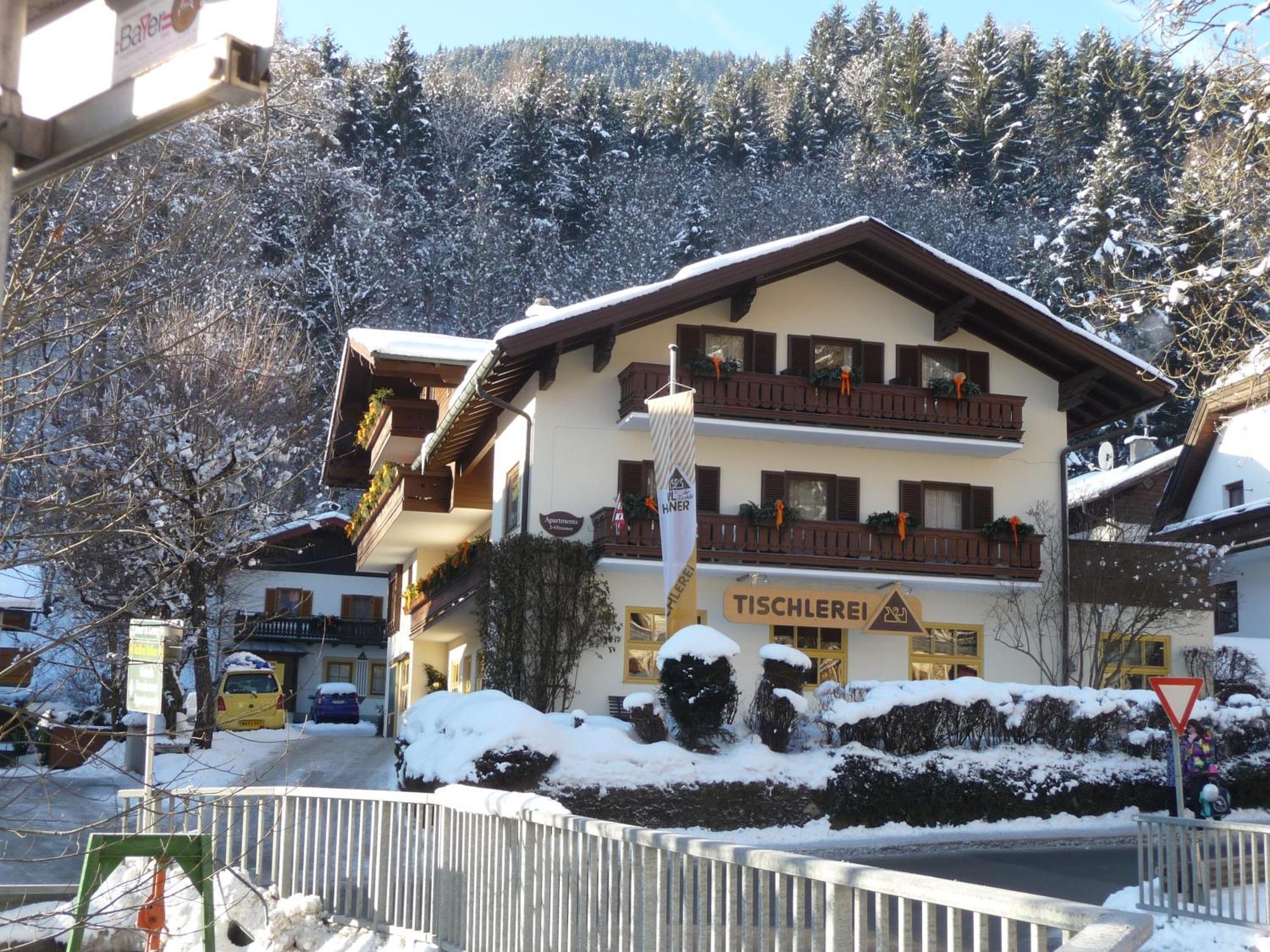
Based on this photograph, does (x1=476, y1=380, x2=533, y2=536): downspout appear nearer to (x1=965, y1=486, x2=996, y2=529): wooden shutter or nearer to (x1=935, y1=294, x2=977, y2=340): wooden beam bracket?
(x1=935, y1=294, x2=977, y2=340): wooden beam bracket

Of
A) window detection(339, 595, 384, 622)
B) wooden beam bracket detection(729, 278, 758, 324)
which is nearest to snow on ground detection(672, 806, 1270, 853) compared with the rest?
wooden beam bracket detection(729, 278, 758, 324)

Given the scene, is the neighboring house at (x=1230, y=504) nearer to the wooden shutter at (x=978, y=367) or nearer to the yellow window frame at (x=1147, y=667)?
the yellow window frame at (x=1147, y=667)

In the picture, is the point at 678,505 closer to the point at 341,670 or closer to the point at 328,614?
the point at 328,614

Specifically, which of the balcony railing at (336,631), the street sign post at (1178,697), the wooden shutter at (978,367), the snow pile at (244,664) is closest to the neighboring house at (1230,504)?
the wooden shutter at (978,367)

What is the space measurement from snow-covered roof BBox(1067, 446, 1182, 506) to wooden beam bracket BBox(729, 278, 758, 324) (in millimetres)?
15495

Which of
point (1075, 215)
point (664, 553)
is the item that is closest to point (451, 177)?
point (1075, 215)

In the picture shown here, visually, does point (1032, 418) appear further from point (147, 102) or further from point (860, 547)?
point (147, 102)

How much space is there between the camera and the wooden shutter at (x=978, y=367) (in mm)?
28844

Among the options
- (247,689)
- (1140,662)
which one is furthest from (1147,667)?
(247,689)

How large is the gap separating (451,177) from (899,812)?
190 feet

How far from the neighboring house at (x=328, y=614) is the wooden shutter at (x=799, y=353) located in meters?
27.3

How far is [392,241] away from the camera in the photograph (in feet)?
213

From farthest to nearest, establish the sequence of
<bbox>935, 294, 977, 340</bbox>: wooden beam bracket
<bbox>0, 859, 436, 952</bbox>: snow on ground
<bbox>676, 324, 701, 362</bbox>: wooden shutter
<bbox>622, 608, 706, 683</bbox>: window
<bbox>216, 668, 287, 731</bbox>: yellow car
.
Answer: <bbox>216, 668, 287, 731</bbox>: yellow car
<bbox>935, 294, 977, 340</bbox>: wooden beam bracket
<bbox>676, 324, 701, 362</bbox>: wooden shutter
<bbox>622, 608, 706, 683</bbox>: window
<bbox>0, 859, 436, 952</bbox>: snow on ground

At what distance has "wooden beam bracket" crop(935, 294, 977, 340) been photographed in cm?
2775
